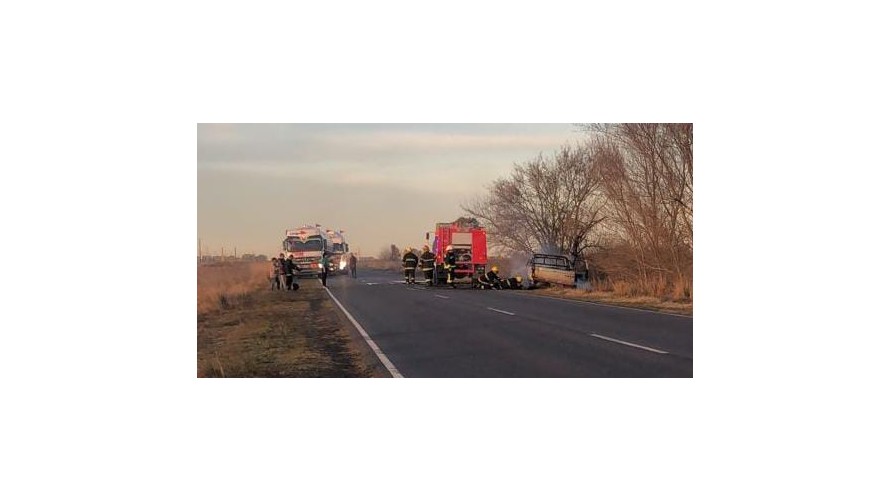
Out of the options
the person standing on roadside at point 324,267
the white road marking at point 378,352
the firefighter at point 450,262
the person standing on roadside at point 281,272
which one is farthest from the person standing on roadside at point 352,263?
the firefighter at point 450,262

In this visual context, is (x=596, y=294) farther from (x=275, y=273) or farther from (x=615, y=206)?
(x=275, y=273)

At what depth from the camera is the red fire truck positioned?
22359 mm

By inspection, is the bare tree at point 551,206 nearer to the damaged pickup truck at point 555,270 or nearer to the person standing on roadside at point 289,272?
the damaged pickup truck at point 555,270

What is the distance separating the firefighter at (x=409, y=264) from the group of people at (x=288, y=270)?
7.51ft

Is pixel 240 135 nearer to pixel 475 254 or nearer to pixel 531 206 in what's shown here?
pixel 531 206

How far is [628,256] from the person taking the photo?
2227cm

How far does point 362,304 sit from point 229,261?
778 centimetres

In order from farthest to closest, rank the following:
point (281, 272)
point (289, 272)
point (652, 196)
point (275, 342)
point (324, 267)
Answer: point (324, 267), point (289, 272), point (281, 272), point (652, 196), point (275, 342)

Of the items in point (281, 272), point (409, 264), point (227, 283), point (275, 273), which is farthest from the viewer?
point (409, 264)

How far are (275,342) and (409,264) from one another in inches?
411

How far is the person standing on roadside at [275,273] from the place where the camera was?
20656 mm

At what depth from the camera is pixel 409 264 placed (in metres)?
27.4

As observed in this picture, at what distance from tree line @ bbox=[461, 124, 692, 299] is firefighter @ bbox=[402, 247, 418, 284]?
9.05ft

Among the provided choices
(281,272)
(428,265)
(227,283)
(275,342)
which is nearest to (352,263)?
(281,272)
